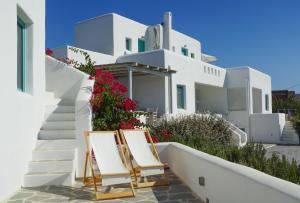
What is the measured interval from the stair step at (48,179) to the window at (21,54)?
187 centimetres

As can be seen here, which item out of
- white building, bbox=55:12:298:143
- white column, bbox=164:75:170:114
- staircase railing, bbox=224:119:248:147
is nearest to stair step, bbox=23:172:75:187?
white building, bbox=55:12:298:143

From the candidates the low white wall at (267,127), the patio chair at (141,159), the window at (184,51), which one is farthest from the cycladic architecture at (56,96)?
the low white wall at (267,127)

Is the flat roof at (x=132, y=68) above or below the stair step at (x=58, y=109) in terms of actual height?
above

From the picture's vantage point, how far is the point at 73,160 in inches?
289

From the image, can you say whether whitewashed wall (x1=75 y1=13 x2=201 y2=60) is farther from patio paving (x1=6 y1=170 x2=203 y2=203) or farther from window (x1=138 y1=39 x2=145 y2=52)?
patio paving (x1=6 y1=170 x2=203 y2=203)

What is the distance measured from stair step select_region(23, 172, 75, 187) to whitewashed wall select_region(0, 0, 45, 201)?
0.17 meters

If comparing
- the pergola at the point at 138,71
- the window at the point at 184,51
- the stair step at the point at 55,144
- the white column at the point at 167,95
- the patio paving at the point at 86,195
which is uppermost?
the window at the point at 184,51

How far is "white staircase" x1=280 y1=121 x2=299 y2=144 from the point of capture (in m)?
26.2

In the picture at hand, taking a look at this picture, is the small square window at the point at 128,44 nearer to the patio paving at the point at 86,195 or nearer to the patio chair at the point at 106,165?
the patio chair at the point at 106,165

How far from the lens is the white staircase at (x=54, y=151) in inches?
277

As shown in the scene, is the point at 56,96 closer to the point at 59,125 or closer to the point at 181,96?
the point at 59,125

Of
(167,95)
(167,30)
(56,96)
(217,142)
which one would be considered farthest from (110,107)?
(167,30)

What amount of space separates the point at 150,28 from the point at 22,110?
Answer: 60.8 ft

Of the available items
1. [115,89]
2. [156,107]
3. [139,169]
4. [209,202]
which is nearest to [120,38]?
[156,107]
